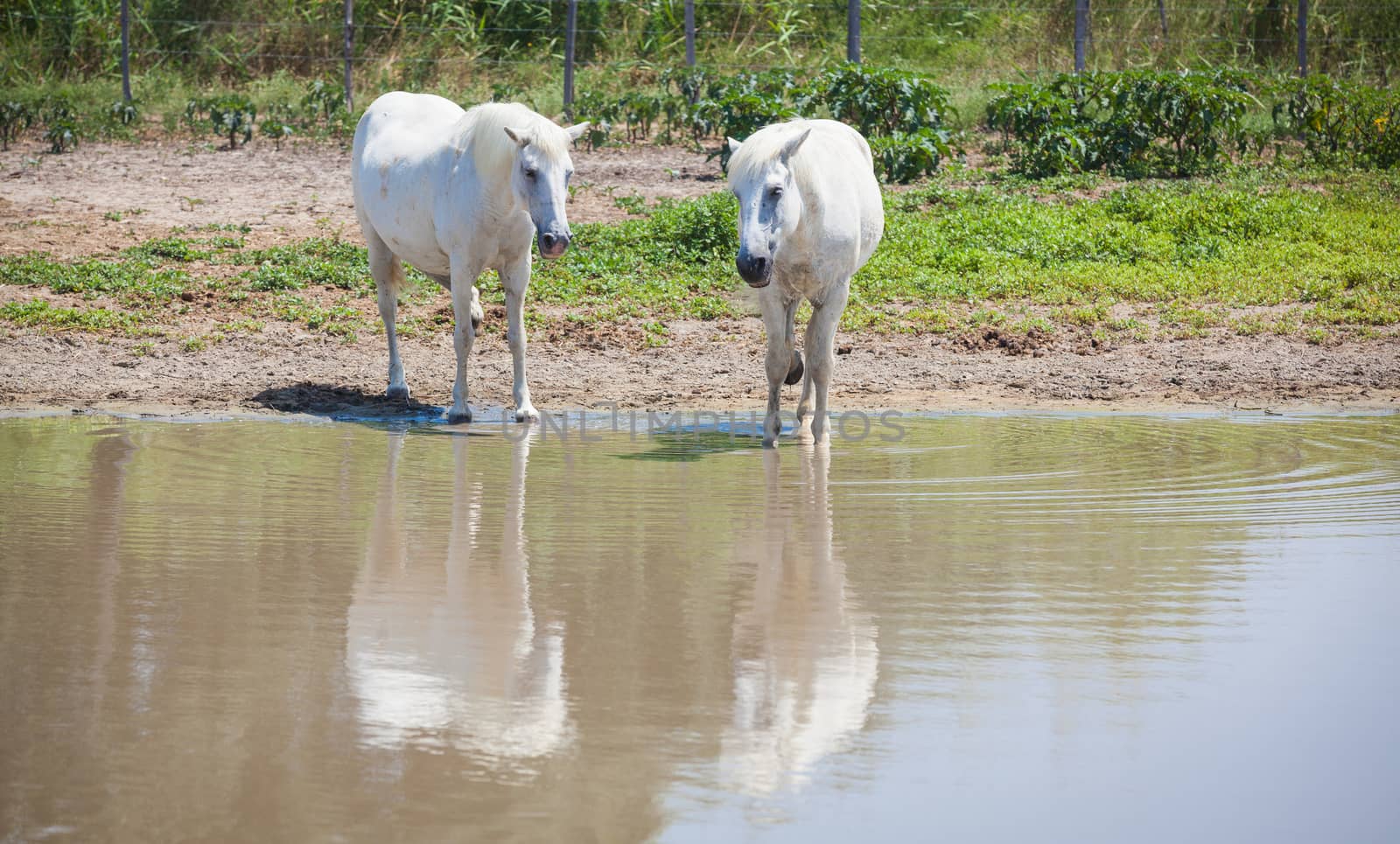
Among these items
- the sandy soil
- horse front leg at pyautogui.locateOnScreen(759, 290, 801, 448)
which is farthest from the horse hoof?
the sandy soil

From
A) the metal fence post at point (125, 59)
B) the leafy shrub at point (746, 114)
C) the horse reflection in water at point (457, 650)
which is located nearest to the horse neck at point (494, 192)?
the horse reflection in water at point (457, 650)

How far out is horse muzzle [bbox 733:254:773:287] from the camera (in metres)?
6.93

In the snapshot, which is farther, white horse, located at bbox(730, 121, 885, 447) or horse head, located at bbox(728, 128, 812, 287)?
white horse, located at bbox(730, 121, 885, 447)

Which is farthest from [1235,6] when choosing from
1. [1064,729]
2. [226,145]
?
[1064,729]

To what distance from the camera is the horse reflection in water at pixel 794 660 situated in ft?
10.7

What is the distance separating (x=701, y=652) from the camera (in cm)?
397

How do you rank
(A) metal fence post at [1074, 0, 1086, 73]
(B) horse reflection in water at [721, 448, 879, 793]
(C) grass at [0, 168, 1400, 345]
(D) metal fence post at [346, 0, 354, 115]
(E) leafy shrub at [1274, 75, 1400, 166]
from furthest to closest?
1. (D) metal fence post at [346, 0, 354, 115]
2. (A) metal fence post at [1074, 0, 1086, 73]
3. (E) leafy shrub at [1274, 75, 1400, 166]
4. (C) grass at [0, 168, 1400, 345]
5. (B) horse reflection in water at [721, 448, 879, 793]

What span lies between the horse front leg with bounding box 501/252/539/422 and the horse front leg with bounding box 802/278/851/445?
5.49 feet

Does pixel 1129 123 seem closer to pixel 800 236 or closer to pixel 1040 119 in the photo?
pixel 1040 119

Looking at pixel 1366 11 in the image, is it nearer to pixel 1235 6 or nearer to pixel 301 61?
pixel 1235 6

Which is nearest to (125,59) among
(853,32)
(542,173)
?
(853,32)

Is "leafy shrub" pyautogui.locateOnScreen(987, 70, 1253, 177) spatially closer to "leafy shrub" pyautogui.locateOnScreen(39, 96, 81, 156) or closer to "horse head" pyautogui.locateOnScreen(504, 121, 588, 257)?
"horse head" pyautogui.locateOnScreen(504, 121, 588, 257)

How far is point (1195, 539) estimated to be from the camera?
532 cm

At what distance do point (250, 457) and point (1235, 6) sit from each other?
20.0m
